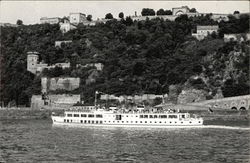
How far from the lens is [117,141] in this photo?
3275cm

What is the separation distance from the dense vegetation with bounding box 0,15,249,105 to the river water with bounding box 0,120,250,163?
118 feet

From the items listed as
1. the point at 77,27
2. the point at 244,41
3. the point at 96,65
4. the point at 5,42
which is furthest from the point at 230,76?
the point at 5,42

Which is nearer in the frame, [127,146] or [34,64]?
[127,146]

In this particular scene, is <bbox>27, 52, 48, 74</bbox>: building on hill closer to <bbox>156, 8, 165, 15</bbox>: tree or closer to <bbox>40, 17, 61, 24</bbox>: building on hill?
<bbox>40, 17, 61, 24</bbox>: building on hill

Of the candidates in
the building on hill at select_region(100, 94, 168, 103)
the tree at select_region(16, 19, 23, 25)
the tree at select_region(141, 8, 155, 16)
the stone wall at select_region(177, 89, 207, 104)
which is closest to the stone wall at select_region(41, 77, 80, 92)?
the building on hill at select_region(100, 94, 168, 103)

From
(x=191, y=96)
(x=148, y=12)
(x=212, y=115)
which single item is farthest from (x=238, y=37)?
(x=212, y=115)

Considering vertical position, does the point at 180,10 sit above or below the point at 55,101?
above

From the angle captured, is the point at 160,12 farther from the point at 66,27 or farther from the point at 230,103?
the point at 230,103

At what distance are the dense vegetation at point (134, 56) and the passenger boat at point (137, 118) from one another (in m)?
26.6

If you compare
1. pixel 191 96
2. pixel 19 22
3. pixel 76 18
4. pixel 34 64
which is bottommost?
pixel 191 96

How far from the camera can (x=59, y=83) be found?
8350 cm

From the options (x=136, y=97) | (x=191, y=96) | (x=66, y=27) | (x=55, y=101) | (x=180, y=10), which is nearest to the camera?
(x=191, y=96)

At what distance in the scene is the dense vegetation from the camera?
75.9 metres

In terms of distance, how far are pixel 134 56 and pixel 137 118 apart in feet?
135
